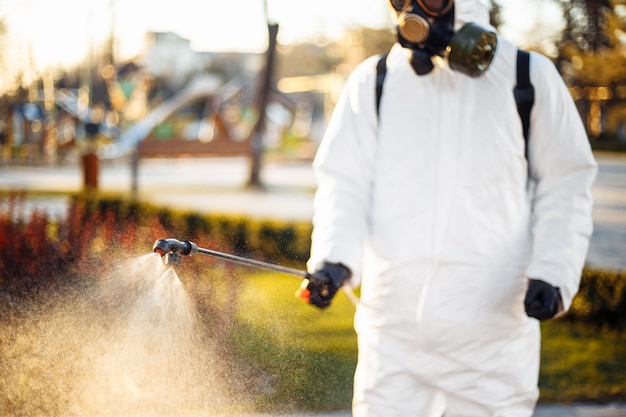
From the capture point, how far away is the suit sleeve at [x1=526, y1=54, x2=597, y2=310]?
234 centimetres

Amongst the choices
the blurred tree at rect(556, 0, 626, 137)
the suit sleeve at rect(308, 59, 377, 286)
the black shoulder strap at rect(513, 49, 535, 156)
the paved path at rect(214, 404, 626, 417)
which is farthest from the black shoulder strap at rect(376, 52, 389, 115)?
the blurred tree at rect(556, 0, 626, 137)

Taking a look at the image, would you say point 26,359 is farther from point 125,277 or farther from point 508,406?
point 508,406

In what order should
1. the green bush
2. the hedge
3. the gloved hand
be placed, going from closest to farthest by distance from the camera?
the gloved hand → the hedge → the green bush

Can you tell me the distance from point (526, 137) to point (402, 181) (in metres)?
0.39

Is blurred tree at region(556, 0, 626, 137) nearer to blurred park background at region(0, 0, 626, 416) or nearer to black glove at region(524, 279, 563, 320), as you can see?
blurred park background at region(0, 0, 626, 416)

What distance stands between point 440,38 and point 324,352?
244cm

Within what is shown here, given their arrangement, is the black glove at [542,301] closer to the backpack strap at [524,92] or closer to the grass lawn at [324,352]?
the backpack strap at [524,92]

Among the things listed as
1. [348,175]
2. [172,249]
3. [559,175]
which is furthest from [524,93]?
[172,249]

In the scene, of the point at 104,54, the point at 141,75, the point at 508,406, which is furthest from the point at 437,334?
the point at 141,75

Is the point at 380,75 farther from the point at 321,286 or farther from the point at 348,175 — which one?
the point at 321,286

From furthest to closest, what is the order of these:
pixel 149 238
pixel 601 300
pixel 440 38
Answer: pixel 601 300
pixel 149 238
pixel 440 38

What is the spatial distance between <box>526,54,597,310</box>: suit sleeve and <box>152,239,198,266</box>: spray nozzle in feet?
3.28

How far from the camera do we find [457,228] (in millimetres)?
2285

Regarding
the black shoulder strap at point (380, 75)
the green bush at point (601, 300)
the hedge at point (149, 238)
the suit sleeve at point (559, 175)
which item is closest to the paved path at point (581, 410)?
the hedge at point (149, 238)
